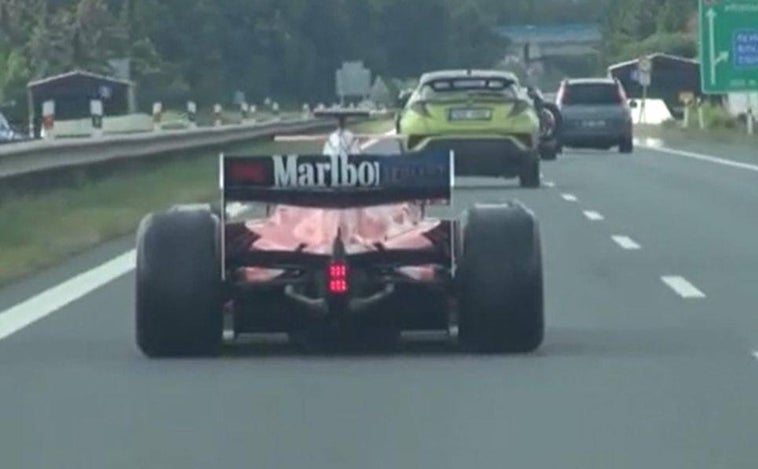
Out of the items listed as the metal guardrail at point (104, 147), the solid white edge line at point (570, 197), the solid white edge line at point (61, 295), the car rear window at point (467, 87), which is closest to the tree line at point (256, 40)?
the metal guardrail at point (104, 147)

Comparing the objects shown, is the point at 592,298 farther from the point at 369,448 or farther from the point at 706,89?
the point at 706,89

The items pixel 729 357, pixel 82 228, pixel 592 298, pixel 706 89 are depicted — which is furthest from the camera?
pixel 706 89

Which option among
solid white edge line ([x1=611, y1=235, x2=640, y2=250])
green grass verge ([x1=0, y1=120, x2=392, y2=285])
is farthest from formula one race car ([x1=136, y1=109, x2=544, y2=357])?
solid white edge line ([x1=611, y1=235, x2=640, y2=250])

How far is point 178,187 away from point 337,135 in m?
21.0

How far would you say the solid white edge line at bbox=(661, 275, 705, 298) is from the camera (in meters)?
17.9

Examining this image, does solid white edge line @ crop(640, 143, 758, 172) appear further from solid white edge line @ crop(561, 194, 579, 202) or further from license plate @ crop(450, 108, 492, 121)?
license plate @ crop(450, 108, 492, 121)

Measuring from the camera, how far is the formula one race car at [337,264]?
13742 millimetres

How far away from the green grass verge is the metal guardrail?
0.29 metres

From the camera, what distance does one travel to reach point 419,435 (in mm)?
11000

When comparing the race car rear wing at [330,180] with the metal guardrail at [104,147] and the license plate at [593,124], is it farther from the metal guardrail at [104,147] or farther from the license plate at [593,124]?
the license plate at [593,124]

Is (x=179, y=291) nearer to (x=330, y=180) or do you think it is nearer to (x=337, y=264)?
(x=337, y=264)

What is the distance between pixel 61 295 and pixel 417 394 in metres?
6.15

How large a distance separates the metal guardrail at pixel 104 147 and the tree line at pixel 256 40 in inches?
1293

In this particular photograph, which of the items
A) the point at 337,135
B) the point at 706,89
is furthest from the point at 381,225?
the point at 706,89
